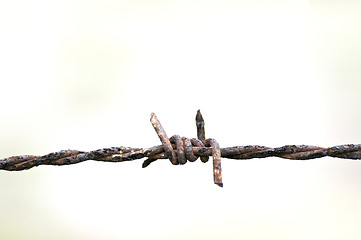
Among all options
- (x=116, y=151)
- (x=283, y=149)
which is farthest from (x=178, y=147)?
(x=283, y=149)

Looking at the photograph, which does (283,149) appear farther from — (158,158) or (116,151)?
(116,151)

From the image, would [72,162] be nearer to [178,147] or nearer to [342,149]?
[178,147]

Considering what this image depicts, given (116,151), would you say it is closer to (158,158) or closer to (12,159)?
(158,158)

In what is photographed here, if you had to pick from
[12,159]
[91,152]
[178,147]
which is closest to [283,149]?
[178,147]

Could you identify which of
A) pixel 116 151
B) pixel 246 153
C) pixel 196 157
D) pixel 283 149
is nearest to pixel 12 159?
pixel 116 151
